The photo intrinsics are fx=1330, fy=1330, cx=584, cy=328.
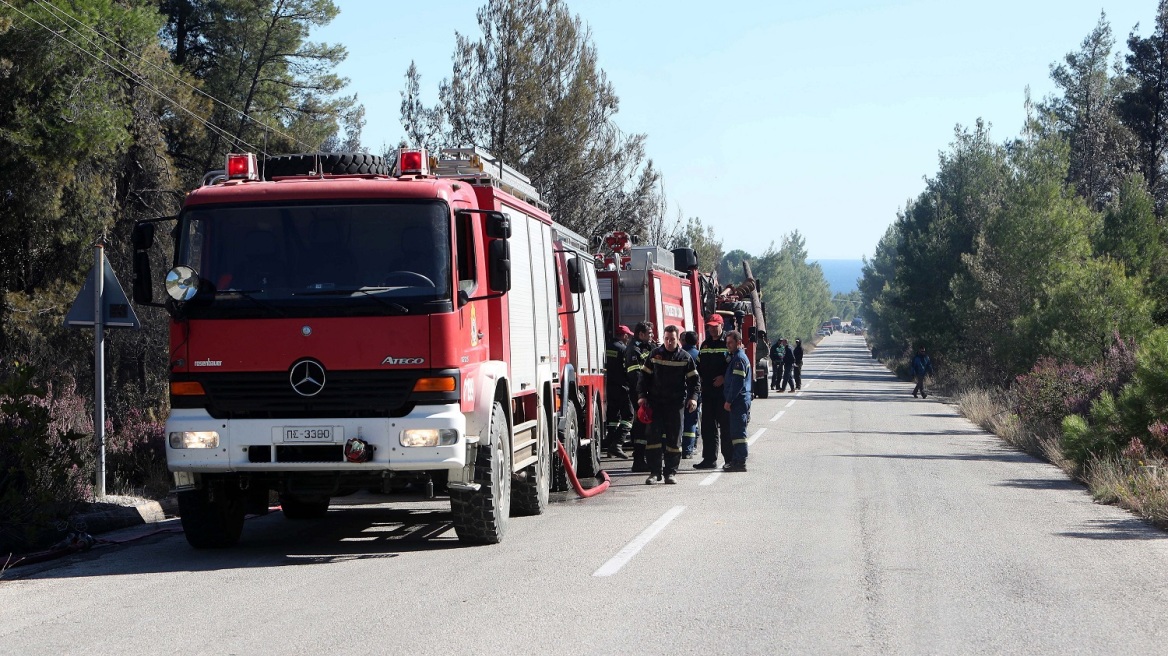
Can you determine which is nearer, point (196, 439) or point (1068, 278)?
point (196, 439)

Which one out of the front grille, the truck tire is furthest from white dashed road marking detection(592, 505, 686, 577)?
the truck tire

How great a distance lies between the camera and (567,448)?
563 inches

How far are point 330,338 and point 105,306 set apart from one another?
407cm

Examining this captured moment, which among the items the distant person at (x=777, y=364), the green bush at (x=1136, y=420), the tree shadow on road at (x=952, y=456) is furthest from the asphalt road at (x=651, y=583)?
the distant person at (x=777, y=364)

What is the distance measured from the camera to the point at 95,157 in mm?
22656

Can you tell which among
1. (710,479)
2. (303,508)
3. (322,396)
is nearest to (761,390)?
(710,479)

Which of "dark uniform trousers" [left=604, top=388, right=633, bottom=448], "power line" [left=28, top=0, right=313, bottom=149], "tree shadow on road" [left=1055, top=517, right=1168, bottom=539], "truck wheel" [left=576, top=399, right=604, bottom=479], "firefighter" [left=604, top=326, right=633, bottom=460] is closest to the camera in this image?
"tree shadow on road" [left=1055, top=517, right=1168, bottom=539]

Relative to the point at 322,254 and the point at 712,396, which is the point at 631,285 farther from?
the point at 322,254

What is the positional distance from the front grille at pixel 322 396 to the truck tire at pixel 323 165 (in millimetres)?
2075

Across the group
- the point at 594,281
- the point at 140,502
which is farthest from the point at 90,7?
the point at 140,502

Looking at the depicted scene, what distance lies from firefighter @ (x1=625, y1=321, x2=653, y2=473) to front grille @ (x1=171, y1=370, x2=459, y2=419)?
732cm

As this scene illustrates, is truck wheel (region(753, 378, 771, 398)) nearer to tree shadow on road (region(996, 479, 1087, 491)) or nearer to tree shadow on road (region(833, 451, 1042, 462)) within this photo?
tree shadow on road (region(833, 451, 1042, 462))

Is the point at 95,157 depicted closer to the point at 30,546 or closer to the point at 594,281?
the point at 594,281

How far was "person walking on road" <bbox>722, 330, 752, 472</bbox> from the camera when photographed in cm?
1638
